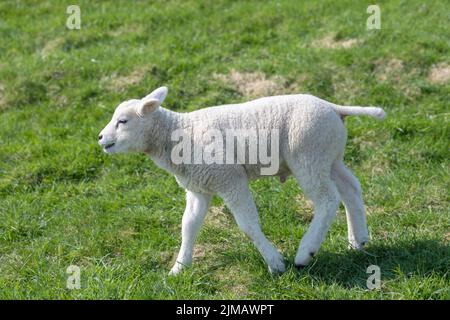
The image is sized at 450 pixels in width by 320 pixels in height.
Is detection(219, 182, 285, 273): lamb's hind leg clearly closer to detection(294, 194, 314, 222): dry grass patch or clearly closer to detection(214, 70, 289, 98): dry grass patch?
detection(294, 194, 314, 222): dry grass patch

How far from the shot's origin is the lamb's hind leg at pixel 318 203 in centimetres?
491

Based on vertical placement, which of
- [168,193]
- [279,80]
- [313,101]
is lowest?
[168,193]

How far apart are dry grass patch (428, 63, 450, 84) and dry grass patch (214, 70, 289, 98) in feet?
6.58

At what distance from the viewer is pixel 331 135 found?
4.95 meters

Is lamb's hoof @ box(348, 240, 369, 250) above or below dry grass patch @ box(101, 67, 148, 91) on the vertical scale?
below

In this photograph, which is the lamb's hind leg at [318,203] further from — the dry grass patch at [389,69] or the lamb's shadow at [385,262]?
the dry grass patch at [389,69]

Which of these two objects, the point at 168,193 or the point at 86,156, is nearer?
the point at 168,193

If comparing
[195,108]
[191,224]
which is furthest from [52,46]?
[191,224]

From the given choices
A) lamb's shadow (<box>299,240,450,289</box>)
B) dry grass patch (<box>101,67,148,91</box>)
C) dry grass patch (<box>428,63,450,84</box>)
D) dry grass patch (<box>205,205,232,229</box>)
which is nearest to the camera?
lamb's shadow (<box>299,240,450,289</box>)

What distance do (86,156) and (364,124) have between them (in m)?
3.34

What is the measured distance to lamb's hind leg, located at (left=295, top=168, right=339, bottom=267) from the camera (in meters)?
4.91

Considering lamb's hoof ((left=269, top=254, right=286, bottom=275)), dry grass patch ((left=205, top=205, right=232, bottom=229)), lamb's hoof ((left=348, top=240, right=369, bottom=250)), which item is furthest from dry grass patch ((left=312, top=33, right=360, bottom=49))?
lamb's hoof ((left=269, top=254, right=286, bottom=275))
